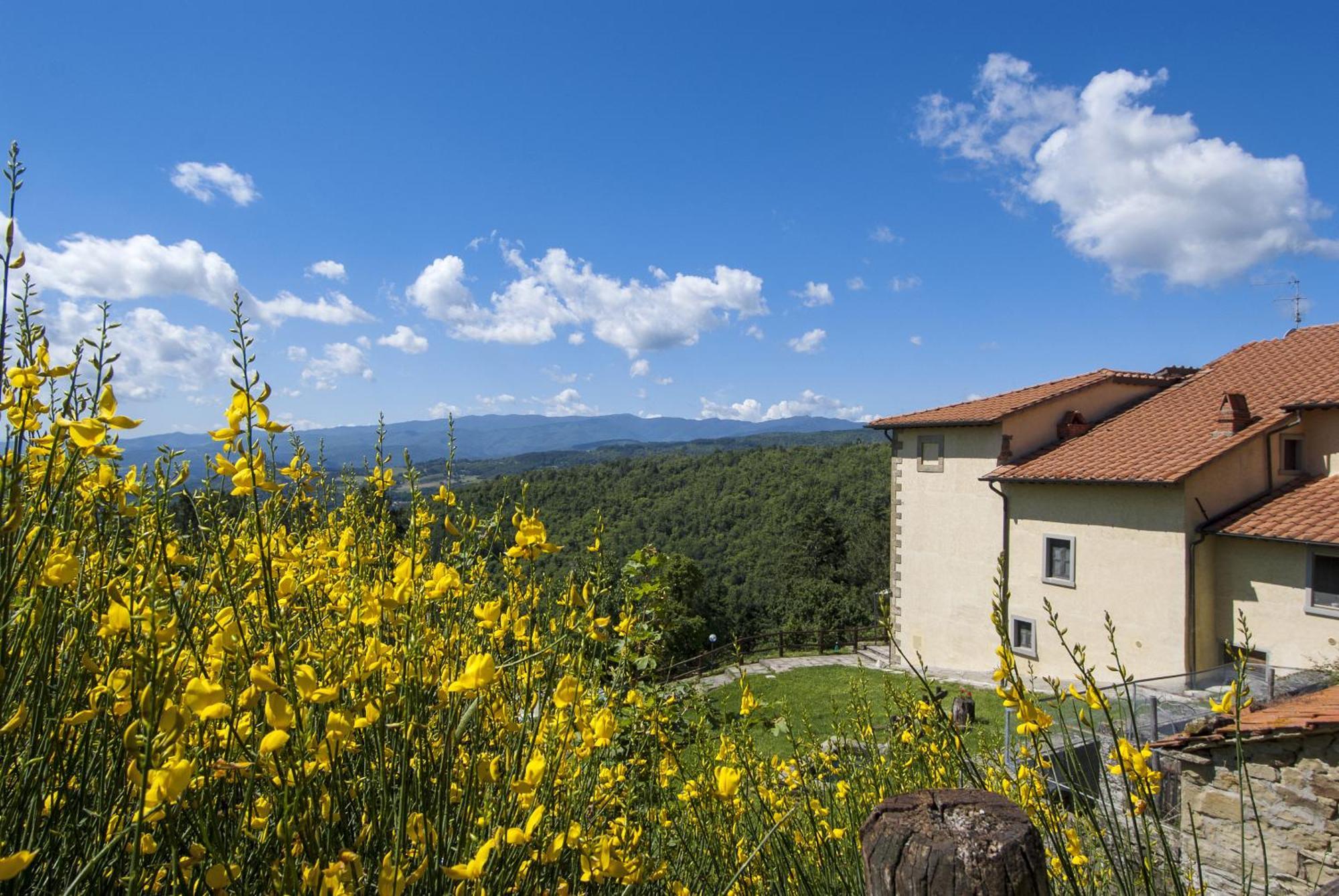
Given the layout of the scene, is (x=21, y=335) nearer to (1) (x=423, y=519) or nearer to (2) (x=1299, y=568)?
(1) (x=423, y=519)

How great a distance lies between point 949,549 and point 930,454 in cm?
221

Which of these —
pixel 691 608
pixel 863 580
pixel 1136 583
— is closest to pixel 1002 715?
pixel 1136 583

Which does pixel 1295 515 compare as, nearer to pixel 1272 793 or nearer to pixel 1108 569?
pixel 1108 569

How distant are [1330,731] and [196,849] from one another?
604 centimetres

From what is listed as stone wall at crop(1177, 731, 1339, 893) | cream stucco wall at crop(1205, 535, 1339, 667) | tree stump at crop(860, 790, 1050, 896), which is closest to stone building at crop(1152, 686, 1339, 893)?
stone wall at crop(1177, 731, 1339, 893)

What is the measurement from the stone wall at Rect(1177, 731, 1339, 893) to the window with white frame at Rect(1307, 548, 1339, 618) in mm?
7878

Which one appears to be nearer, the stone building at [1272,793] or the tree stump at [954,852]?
the tree stump at [954,852]

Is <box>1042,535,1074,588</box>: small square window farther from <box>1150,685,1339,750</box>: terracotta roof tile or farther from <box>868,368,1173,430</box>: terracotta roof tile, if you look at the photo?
<box>1150,685,1339,750</box>: terracotta roof tile

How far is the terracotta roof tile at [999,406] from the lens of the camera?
15.3m

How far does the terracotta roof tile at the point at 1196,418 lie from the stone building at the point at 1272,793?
7.92 meters

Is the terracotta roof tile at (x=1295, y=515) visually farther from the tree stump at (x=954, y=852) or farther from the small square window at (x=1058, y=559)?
the tree stump at (x=954, y=852)

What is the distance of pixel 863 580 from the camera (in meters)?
42.5

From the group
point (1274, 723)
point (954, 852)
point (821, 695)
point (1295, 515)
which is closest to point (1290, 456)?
point (1295, 515)

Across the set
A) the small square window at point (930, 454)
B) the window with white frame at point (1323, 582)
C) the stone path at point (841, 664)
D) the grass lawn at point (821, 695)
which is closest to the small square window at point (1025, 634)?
the stone path at point (841, 664)
